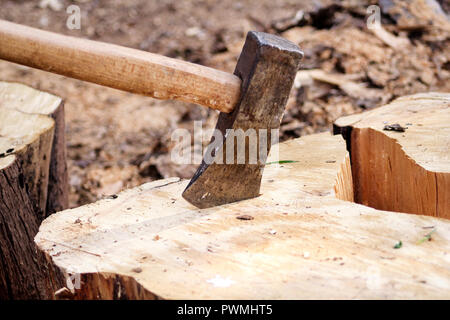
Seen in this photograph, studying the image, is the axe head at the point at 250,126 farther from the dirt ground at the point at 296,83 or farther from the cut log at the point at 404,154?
the dirt ground at the point at 296,83

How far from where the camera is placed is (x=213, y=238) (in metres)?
1.62

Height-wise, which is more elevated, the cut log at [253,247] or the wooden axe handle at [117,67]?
the wooden axe handle at [117,67]

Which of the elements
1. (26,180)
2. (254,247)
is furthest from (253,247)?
(26,180)

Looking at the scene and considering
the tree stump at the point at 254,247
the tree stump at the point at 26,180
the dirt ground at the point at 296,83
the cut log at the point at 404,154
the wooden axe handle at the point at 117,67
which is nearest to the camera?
the tree stump at the point at 254,247

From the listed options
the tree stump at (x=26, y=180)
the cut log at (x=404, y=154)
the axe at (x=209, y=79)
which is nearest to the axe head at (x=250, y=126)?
the axe at (x=209, y=79)

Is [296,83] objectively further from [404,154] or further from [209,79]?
[209,79]

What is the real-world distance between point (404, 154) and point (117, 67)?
1219mm

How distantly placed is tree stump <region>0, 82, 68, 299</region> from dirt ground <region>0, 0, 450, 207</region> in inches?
29.2

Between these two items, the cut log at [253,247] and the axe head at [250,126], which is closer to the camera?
the cut log at [253,247]

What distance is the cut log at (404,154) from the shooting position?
1865 mm

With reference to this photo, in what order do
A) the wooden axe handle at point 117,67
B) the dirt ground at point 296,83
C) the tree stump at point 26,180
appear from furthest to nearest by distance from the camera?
the dirt ground at point 296,83, the tree stump at point 26,180, the wooden axe handle at point 117,67

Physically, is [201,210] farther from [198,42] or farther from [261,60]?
[198,42]

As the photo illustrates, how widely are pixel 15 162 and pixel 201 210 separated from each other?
0.99 metres
